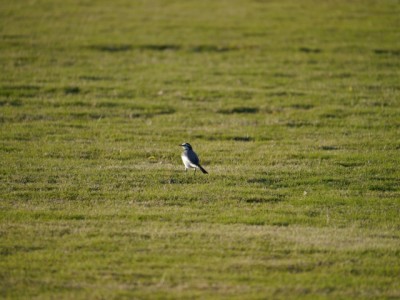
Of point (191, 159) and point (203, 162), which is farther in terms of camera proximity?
point (203, 162)

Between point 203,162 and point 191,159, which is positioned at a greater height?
point 191,159

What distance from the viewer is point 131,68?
3039cm

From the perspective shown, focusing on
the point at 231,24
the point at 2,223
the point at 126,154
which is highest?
the point at 2,223

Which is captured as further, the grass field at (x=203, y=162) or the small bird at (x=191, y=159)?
the small bird at (x=191, y=159)

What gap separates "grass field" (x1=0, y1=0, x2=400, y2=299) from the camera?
10.9 meters

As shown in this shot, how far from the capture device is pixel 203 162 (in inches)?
702

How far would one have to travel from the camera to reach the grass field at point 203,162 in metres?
10.9

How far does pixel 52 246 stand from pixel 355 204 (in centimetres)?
662

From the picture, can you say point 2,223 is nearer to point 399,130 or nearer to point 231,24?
point 399,130

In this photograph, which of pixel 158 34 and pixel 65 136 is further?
pixel 158 34

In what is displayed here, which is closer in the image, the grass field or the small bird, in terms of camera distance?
the grass field

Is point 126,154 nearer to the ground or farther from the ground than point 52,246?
nearer to the ground

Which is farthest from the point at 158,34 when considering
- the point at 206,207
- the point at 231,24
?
the point at 206,207

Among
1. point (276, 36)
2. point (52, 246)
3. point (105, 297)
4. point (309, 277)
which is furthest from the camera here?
point (276, 36)
